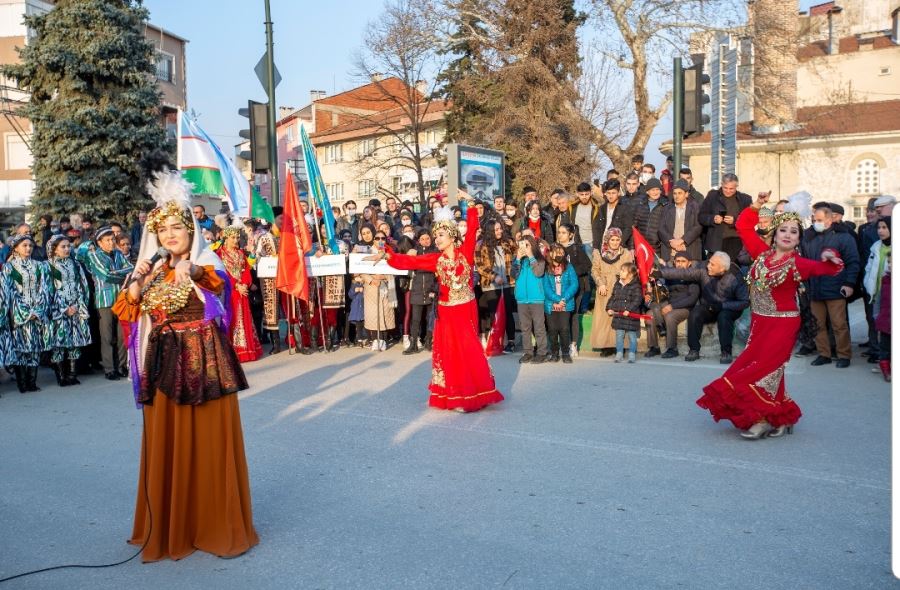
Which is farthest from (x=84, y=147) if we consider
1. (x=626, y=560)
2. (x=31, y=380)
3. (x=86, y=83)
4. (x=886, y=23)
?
(x=886, y=23)

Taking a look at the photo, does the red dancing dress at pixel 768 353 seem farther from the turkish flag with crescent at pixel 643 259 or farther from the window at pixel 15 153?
the window at pixel 15 153

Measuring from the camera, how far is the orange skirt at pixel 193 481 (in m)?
4.79

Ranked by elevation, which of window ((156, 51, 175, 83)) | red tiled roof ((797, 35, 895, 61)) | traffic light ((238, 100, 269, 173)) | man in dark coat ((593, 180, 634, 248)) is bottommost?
man in dark coat ((593, 180, 634, 248))

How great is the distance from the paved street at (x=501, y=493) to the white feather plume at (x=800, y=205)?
6.42ft

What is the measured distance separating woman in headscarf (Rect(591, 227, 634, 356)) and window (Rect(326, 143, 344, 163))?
49242mm

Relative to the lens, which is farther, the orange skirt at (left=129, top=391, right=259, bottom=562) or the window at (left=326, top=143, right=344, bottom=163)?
the window at (left=326, top=143, right=344, bottom=163)

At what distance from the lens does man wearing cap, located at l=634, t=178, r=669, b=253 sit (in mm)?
13188

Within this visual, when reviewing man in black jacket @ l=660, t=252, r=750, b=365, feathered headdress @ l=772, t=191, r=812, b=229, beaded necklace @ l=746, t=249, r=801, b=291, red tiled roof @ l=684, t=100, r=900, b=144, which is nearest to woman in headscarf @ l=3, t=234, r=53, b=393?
man in black jacket @ l=660, t=252, r=750, b=365

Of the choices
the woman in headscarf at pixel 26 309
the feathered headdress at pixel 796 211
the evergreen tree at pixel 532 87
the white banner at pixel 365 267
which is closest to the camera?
the feathered headdress at pixel 796 211

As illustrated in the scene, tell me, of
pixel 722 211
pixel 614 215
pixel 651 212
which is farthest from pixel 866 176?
pixel 722 211

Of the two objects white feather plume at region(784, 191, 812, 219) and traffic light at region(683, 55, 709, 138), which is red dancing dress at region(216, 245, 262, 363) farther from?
white feather plume at region(784, 191, 812, 219)

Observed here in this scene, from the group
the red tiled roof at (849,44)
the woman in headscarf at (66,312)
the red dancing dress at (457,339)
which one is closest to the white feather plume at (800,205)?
the red dancing dress at (457,339)

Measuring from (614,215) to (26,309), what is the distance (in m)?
8.82

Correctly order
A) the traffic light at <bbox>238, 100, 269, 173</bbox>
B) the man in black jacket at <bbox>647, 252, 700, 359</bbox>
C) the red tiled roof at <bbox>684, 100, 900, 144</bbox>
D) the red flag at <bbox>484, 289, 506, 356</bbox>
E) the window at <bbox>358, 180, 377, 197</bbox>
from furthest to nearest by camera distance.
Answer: the window at <bbox>358, 180, 377, 197</bbox> < the red tiled roof at <bbox>684, 100, 900, 144</bbox> < the traffic light at <bbox>238, 100, 269, 173</bbox> < the red flag at <bbox>484, 289, 506, 356</bbox> < the man in black jacket at <bbox>647, 252, 700, 359</bbox>
